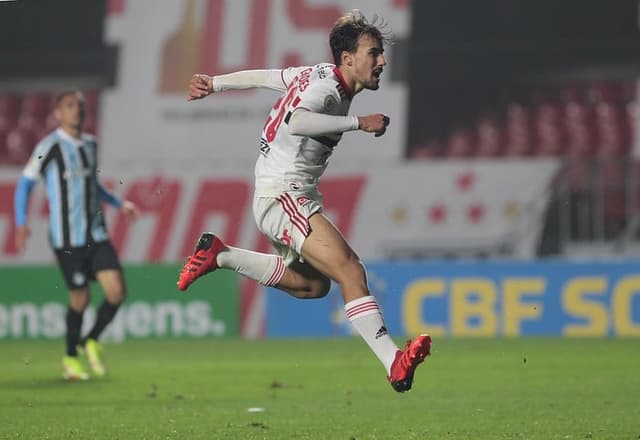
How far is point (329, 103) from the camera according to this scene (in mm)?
6375

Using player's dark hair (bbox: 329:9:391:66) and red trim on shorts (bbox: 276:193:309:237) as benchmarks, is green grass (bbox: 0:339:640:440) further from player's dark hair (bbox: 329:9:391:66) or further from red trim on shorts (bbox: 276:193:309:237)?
player's dark hair (bbox: 329:9:391:66)

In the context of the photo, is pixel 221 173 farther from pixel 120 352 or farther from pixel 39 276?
pixel 120 352

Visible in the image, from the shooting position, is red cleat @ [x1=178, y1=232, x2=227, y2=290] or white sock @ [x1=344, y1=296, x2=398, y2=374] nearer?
white sock @ [x1=344, y1=296, x2=398, y2=374]

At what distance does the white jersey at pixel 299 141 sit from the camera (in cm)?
640

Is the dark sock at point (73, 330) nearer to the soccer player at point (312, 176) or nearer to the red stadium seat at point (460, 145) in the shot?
the soccer player at point (312, 176)

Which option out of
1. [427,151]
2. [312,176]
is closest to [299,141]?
[312,176]

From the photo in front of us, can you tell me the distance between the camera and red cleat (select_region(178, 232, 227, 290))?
22.7 feet

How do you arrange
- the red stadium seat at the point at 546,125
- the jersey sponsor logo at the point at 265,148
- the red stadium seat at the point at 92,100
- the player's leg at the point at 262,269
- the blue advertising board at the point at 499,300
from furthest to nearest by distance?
1. the red stadium seat at the point at 92,100
2. the red stadium seat at the point at 546,125
3. the blue advertising board at the point at 499,300
4. the player's leg at the point at 262,269
5. the jersey sponsor logo at the point at 265,148

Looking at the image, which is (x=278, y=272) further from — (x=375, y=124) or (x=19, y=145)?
(x=19, y=145)

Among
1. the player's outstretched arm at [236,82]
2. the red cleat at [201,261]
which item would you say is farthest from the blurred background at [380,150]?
the player's outstretched arm at [236,82]

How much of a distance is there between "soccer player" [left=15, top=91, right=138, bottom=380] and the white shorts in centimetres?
381

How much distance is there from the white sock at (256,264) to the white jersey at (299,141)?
0.47m

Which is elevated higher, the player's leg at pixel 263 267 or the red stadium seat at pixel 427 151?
the red stadium seat at pixel 427 151

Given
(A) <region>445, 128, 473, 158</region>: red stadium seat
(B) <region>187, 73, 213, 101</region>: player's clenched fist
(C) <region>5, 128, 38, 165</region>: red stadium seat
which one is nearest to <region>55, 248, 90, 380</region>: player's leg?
(B) <region>187, 73, 213, 101</region>: player's clenched fist
